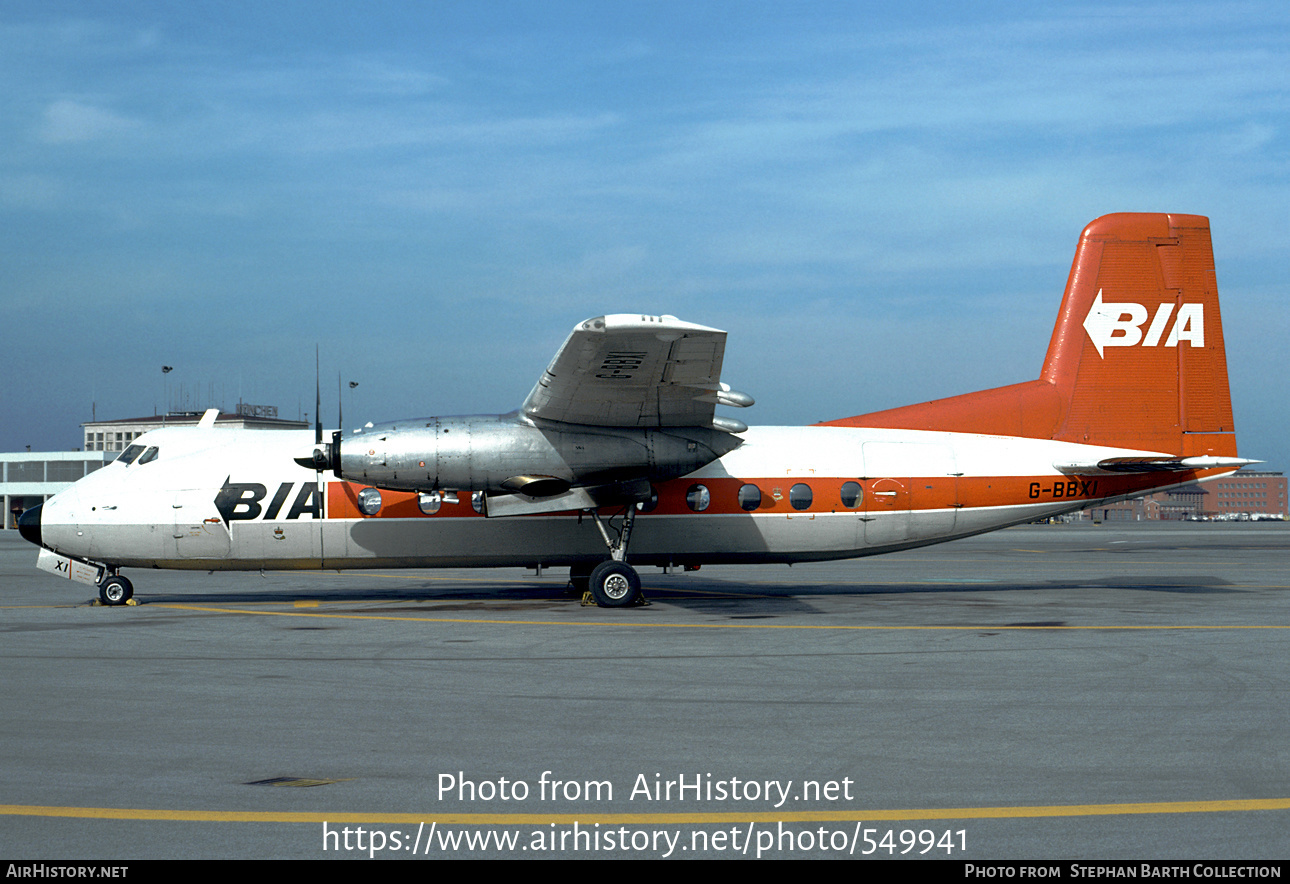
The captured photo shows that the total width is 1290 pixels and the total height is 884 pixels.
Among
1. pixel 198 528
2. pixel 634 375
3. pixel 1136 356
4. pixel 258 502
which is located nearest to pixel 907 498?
pixel 1136 356

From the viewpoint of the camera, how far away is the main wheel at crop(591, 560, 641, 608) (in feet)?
64.4

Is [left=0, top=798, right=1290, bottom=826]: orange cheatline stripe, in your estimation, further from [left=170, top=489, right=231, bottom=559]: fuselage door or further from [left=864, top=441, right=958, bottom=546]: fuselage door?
[left=864, top=441, right=958, bottom=546]: fuselage door

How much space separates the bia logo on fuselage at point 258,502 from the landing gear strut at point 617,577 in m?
5.32

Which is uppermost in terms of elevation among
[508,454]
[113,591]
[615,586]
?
[508,454]

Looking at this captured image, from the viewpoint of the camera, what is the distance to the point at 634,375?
17.3 metres

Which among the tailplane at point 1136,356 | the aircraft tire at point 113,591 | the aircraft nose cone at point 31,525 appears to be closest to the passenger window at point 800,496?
the tailplane at point 1136,356

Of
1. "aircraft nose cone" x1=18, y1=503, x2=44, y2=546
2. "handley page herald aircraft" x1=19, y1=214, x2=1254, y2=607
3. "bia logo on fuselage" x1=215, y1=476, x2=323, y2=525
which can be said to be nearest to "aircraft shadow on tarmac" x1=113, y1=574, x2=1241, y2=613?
"handley page herald aircraft" x1=19, y1=214, x2=1254, y2=607

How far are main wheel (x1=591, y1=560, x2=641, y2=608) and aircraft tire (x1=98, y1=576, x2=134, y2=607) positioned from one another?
9.10 m

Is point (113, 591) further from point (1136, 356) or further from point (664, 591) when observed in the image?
point (1136, 356)

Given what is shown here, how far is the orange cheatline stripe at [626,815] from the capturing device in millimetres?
6402

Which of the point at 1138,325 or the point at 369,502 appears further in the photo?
the point at 1138,325

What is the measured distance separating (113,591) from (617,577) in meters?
9.72

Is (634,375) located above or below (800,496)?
above
